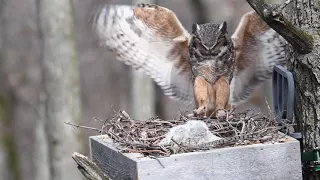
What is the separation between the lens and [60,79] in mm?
7023

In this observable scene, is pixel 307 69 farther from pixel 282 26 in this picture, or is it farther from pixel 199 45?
pixel 199 45

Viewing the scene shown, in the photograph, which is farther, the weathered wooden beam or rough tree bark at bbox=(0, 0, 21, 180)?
rough tree bark at bbox=(0, 0, 21, 180)

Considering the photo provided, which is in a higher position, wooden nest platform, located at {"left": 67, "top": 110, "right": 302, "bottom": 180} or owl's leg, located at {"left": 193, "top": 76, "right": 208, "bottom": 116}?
owl's leg, located at {"left": 193, "top": 76, "right": 208, "bottom": 116}

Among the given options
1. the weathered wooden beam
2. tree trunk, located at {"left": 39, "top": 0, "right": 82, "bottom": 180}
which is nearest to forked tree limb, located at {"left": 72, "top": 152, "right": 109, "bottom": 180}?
the weathered wooden beam

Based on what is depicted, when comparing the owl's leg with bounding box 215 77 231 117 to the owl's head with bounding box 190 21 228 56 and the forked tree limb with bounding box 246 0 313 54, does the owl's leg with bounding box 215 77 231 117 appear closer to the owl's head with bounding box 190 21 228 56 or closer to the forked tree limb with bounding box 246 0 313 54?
the owl's head with bounding box 190 21 228 56

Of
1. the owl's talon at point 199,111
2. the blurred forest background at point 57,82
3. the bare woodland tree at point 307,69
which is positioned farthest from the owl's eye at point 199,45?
the bare woodland tree at point 307,69

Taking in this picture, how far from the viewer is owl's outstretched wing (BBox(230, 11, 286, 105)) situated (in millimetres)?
4391

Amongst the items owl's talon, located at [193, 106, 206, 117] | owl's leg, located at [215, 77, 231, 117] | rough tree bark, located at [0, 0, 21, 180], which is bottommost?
rough tree bark, located at [0, 0, 21, 180]

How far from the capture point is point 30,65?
16703mm

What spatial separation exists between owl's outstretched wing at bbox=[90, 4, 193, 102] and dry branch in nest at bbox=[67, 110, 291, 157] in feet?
3.09

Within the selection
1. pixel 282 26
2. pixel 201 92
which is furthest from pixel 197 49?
pixel 282 26

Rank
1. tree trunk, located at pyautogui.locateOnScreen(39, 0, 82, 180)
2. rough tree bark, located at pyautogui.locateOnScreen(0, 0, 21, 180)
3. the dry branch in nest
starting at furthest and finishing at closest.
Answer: rough tree bark, located at pyautogui.locateOnScreen(0, 0, 21, 180) → tree trunk, located at pyautogui.locateOnScreen(39, 0, 82, 180) → the dry branch in nest

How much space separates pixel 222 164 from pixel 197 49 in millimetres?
1831

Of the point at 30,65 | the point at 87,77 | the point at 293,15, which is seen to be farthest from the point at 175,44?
the point at 87,77
